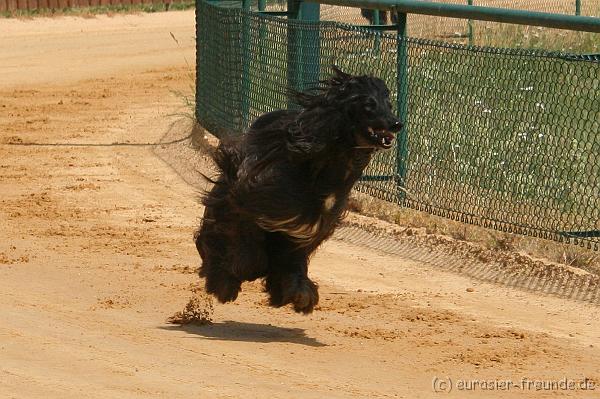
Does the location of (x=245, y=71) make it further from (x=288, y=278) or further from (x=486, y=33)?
(x=288, y=278)

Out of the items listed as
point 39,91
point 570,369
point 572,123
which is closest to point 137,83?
point 39,91

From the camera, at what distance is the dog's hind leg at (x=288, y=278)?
607cm

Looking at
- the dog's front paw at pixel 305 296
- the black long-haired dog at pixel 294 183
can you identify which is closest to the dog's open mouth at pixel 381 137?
the black long-haired dog at pixel 294 183

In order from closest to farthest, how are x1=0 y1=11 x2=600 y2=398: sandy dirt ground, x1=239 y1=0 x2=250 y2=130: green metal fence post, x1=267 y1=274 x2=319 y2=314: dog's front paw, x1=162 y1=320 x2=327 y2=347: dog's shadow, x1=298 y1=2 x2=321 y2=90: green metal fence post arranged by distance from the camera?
x1=0 y1=11 x2=600 y2=398: sandy dirt ground, x1=267 y1=274 x2=319 y2=314: dog's front paw, x1=162 y1=320 x2=327 y2=347: dog's shadow, x1=298 y1=2 x2=321 y2=90: green metal fence post, x1=239 y1=0 x2=250 y2=130: green metal fence post

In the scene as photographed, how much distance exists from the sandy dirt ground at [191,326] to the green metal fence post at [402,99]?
771mm

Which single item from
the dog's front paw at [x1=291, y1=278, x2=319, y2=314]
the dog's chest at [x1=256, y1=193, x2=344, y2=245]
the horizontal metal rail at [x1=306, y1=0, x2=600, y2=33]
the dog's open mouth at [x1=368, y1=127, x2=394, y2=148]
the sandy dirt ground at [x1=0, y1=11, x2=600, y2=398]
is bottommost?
the sandy dirt ground at [x1=0, y1=11, x2=600, y2=398]

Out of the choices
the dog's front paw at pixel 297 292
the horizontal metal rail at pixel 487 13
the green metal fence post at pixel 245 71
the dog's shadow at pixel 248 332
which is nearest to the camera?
the dog's front paw at pixel 297 292

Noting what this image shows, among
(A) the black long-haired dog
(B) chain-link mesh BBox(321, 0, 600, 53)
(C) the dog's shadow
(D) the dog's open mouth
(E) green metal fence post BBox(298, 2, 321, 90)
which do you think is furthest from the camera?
(B) chain-link mesh BBox(321, 0, 600, 53)

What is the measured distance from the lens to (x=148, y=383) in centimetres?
507

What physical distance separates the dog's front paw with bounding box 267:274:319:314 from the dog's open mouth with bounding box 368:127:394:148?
792mm

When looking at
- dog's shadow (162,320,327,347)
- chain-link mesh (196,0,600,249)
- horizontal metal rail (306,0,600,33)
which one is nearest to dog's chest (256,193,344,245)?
dog's shadow (162,320,327,347)

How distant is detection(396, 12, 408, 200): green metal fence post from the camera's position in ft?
28.7

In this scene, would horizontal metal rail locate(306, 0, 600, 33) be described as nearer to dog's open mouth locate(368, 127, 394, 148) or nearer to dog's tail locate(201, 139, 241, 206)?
dog's open mouth locate(368, 127, 394, 148)

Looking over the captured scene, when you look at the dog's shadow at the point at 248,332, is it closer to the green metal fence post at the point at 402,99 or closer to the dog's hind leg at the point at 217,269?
the dog's hind leg at the point at 217,269
